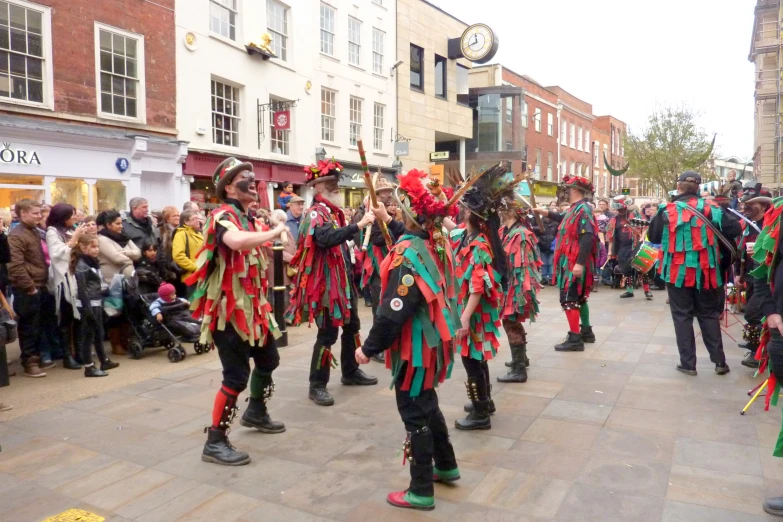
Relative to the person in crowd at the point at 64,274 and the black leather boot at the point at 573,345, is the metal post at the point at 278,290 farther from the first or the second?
the black leather boot at the point at 573,345

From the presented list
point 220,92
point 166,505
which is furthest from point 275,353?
point 220,92

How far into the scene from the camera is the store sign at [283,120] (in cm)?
1633

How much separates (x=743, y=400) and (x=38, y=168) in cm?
1188

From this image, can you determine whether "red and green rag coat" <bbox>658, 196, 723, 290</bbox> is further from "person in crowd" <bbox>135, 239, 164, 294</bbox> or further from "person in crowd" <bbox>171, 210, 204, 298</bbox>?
"person in crowd" <bbox>135, 239, 164, 294</bbox>

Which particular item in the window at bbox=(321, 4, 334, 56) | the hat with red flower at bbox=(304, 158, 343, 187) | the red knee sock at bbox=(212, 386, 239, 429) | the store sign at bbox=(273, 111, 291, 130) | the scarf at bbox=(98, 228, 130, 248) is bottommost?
the red knee sock at bbox=(212, 386, 239, 429)

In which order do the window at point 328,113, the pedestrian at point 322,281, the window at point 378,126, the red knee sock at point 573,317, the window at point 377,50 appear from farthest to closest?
the window at point 378,126 < the window at point 377,50 < the window at point 328,113 < the red knee sock at point 573,317 < the pedestrian at point 322,281

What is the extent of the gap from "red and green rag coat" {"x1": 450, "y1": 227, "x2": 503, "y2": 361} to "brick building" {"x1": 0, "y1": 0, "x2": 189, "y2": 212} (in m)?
9.31

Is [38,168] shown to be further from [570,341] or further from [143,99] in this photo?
[570,341]

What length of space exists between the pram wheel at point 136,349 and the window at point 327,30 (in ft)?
45.7

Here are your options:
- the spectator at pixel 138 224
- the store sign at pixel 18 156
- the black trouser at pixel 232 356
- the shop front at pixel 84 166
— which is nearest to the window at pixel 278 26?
the shop front at pixel 84 166

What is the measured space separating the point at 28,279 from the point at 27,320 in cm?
46

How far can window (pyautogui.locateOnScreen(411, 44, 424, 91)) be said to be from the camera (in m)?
23.4

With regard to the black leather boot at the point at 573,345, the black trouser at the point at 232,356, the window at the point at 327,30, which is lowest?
the black leather boot at the point at 573,345

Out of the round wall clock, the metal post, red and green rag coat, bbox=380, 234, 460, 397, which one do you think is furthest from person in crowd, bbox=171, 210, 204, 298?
the round wall clock
